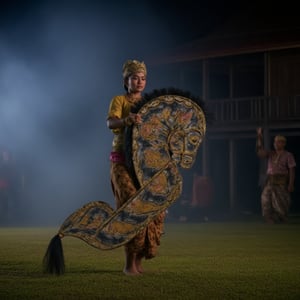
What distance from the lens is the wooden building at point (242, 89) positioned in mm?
24422

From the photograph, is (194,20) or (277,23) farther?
(194,20)

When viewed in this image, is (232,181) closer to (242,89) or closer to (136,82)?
(242,89)

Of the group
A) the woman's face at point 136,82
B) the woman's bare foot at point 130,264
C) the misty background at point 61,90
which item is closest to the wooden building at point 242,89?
the misty background at point 61,90

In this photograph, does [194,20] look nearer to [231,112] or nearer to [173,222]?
[231,112]

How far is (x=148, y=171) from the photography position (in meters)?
7.66

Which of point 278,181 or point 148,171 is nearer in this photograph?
point 148,171

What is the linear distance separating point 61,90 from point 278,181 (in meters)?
14.5

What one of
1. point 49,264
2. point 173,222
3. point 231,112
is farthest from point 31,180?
point 49,264

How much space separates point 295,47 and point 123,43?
9367mm

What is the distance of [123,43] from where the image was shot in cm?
3200

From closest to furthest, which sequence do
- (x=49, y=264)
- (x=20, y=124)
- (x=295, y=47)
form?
(x=49, y=264)
(x=295, y=47)
(x=20, y=124)

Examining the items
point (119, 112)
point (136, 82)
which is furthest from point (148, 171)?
point (136, 82)

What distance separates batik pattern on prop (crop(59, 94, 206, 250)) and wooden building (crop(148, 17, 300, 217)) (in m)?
15.7

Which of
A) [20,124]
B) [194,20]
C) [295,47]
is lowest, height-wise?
[20,124]
